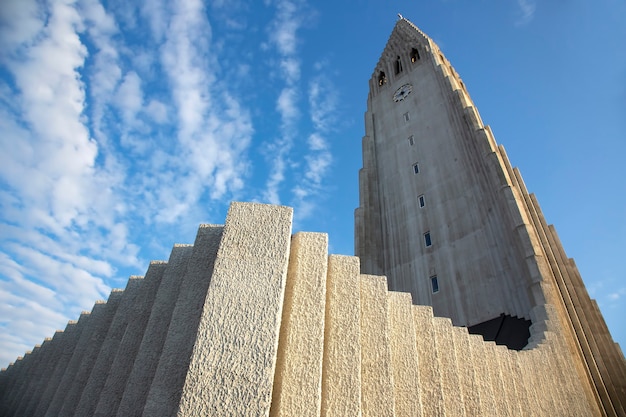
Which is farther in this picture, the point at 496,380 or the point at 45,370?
the point at 45,370

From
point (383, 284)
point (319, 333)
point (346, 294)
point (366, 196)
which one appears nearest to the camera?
point (319, 333)

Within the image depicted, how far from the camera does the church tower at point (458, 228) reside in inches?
536

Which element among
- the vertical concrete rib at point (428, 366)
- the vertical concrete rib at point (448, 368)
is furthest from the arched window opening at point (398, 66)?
the vertical concrete rib at point (428, 366)

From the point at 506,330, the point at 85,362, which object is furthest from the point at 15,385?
the point at 506,330

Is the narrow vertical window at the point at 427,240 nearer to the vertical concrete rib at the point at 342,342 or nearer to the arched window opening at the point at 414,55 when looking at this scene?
the arched window opening at the point at 414,55

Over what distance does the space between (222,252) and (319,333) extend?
3.45 feet

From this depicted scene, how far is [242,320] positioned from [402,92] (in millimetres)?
29052

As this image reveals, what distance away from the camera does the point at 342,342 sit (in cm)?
346

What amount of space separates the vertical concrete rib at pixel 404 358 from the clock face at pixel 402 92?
26495mm

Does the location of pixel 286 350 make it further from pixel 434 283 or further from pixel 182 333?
pixel 434 283

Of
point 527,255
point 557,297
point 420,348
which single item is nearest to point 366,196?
point 527,255

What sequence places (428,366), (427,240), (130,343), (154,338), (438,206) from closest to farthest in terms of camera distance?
1. (154,338)
2. (130,343)
3. (428,366)
4. (427,240)
5. (438,206)

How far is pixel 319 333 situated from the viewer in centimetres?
321

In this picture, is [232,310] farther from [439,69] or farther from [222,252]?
[439,69]
